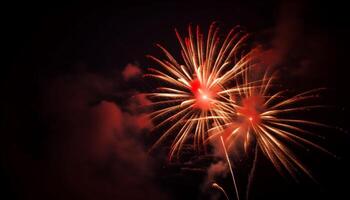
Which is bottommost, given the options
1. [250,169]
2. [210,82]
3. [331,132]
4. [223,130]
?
[223,130]

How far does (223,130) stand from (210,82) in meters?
2.15

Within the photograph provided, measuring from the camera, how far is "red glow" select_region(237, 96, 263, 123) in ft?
34.7

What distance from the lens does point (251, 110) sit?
1066 cm

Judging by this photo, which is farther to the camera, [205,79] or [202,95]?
[202,95]

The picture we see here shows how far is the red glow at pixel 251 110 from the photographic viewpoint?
1058 cm

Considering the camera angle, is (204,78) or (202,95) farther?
(202,95)

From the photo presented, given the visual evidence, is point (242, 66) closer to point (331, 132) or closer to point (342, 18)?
point (342, 18)

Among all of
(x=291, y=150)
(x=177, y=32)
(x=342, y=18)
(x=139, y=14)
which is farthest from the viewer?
(x=291, y=150)

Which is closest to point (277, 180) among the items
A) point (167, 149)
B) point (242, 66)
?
point (167, 149)

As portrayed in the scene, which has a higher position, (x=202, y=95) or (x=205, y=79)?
(x=205, y=79)

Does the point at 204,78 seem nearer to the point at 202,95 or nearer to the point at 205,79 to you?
the point at 205,79

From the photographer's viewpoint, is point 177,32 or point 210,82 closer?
point 210,82

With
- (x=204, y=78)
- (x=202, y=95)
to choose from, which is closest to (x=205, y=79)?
(x=204, y=78)

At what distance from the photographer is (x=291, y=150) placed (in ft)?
59.5
